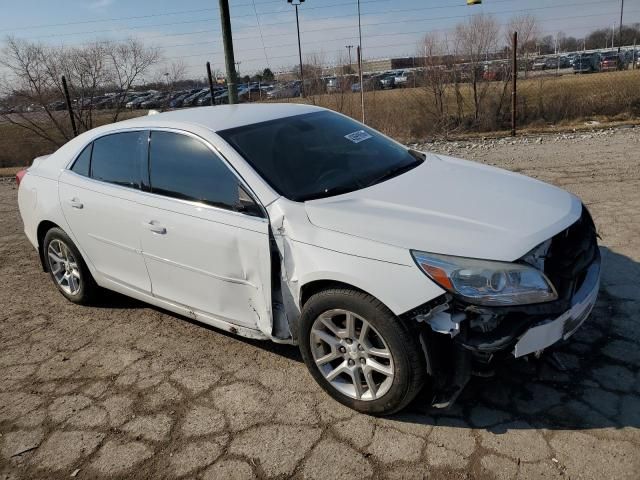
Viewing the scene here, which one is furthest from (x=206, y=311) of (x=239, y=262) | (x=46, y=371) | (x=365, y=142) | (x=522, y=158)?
(x=522, y=158)

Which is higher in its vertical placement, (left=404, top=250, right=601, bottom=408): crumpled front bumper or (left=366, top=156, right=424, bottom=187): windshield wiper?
(left=366, top=156, right=424, bottom=187): windshield wiper

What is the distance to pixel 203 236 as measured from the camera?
3.22m

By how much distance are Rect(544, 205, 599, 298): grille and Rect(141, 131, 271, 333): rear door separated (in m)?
1.51

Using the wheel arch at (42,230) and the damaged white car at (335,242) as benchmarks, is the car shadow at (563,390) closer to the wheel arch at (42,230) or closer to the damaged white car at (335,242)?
the damaged white car at (335,242)

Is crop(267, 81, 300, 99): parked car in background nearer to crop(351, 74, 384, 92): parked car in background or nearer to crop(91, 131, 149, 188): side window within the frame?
crop(351, 74, 384, 92): parked car in background

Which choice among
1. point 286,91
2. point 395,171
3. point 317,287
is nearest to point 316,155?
point 395,171

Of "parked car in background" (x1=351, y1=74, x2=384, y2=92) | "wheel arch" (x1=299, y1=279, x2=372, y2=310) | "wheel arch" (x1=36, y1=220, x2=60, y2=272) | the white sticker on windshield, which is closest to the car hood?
"wheel arch" (x1=299, y1=279, x2=372, y2=310)

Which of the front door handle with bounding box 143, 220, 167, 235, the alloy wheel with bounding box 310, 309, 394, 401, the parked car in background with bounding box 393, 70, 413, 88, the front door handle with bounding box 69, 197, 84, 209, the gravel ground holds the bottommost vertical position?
the gravel ground

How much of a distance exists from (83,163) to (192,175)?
1.39 m

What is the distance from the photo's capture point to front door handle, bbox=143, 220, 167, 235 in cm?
346

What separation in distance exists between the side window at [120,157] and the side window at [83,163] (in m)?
0.06

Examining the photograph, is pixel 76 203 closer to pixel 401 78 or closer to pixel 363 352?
pixel 363 352

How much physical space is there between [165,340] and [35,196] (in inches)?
73.1

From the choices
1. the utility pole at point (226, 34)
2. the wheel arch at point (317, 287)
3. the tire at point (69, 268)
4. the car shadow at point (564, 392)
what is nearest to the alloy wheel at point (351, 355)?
the wheel arch at point (317, 287)
